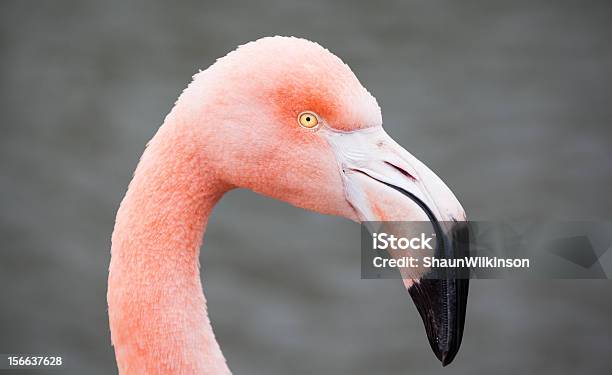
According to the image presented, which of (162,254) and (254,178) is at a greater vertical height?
(254,178)

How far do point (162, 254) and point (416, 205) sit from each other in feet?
1.66

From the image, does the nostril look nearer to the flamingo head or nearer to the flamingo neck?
the flamingo head

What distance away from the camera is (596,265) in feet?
14.7

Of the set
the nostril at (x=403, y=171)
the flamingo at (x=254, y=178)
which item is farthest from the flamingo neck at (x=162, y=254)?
the nostril at (x=403, y=171)

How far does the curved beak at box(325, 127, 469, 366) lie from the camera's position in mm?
1748

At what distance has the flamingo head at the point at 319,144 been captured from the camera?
1.75 meters

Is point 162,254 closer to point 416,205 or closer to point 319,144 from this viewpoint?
point 319,144

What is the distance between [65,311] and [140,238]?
10.8ft

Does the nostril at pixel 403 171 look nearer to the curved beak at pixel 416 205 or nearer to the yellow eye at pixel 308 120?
the curved beak at pixel 416 205

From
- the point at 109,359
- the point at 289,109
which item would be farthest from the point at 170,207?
the point at 109,359

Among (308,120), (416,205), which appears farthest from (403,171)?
(308,120)

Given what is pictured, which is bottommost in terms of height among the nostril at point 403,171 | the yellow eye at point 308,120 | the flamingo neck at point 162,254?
the flamingo neck at point 162,254

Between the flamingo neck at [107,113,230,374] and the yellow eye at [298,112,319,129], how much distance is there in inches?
7.7

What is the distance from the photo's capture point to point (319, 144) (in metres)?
1.80
